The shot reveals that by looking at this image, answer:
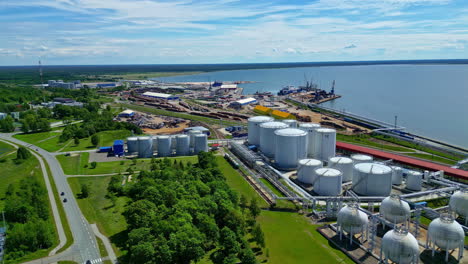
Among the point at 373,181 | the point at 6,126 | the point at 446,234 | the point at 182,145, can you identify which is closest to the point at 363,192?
the point at 373,181

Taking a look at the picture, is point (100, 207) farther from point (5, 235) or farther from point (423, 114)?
point (423, 114)

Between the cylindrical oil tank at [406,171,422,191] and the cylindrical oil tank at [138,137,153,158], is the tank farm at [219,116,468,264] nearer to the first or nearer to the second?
the cylindrical oil tank at [406,171,422,191]

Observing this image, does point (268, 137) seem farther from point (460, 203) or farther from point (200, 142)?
point (460, 203)

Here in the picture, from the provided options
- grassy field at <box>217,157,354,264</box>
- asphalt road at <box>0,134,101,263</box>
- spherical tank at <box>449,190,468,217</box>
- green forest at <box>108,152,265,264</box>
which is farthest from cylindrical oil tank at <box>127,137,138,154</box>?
spherical tank at <box>449,190,468,217</box>

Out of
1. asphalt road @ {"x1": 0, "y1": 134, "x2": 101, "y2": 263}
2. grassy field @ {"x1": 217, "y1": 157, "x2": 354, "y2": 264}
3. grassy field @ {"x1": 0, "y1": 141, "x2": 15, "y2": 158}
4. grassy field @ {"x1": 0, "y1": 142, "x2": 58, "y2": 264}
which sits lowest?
grassy field @ {"x1": 217, "y1": 157, "x2": 354, "y2": 264}

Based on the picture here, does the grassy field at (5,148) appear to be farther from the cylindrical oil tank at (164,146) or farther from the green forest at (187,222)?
the green forest at (187,222)

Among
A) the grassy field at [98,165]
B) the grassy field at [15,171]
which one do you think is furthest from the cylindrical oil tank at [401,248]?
→ the grassy field at [15,171]
